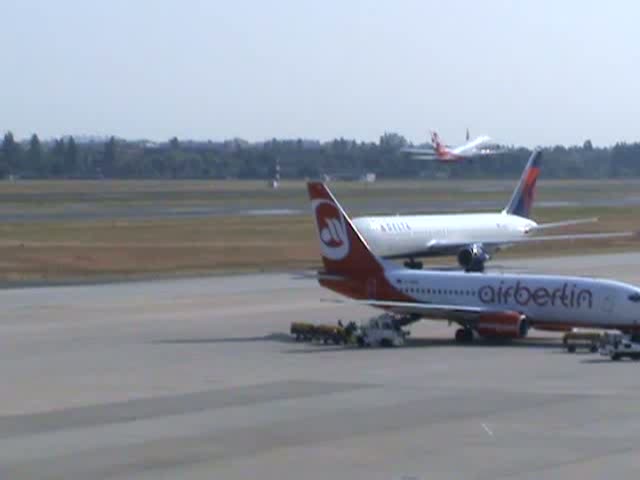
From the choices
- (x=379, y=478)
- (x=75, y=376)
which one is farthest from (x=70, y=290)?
(x=379, y=478)

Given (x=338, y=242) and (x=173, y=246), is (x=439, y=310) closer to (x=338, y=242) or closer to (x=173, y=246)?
(x=338, y=242)

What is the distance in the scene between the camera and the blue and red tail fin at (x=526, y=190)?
321 feet

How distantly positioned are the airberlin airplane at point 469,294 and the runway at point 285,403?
120 centimetres

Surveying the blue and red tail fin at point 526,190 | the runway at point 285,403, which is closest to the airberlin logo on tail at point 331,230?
the runway at point 285,403

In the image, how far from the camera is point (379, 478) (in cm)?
3031

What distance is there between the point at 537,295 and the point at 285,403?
17641 mm

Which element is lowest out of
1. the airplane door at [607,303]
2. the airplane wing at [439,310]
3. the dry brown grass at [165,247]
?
the dry brown grass at [165,247]

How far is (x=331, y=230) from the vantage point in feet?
199

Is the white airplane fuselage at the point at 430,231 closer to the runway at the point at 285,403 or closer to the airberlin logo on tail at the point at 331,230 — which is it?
the runway at the point at 285,403

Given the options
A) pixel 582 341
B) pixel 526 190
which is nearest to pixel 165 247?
pixel 526 190

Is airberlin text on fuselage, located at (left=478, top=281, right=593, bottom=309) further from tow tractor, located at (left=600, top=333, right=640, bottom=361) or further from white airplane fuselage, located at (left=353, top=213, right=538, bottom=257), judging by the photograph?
white airplane fuselage, located at (left=353, top=213, right=538, bottom=257)

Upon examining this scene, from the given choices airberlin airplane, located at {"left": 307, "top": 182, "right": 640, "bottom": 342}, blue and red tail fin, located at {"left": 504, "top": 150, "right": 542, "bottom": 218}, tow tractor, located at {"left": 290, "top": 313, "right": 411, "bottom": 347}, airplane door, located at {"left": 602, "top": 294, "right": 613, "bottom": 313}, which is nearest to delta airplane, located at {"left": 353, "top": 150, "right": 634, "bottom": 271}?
blue and red tail fin, located at {"left": 504, "top": 150, "right": 542, "bottom": 218}

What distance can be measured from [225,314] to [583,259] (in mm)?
39055

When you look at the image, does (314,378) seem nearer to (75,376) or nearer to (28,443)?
(75,376)
